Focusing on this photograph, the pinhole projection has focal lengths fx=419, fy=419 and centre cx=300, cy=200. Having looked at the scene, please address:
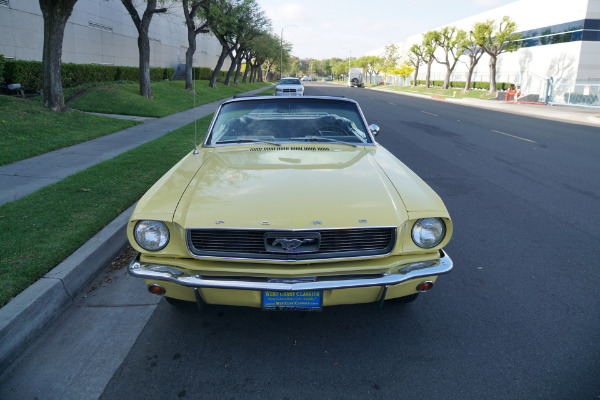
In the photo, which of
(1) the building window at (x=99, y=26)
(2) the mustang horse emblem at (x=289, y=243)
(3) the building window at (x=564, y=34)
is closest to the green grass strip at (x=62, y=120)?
(2) the mustang horse emblem at (x=289, y=243)

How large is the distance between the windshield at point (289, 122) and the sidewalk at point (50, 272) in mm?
1437

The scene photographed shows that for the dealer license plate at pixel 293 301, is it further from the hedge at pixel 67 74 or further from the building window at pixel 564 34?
the building window at pixel 564 34

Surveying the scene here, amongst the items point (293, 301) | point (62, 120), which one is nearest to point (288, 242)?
point (293, 301)

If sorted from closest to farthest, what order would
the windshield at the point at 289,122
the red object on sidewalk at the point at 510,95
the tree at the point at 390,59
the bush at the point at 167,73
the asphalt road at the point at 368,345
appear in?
the asphalt road at the point at 368,345, the windshield at the point at 289,122, the bush at the point at 167,73, the red object on sidewalk at the point at 510,95, the tree at the point at 390,59

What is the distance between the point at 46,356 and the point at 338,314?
6.54 feet

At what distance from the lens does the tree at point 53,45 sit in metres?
11.2

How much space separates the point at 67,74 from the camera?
18219 mm

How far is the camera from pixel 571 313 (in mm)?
3221

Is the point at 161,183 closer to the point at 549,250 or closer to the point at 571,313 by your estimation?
the point at 571,313

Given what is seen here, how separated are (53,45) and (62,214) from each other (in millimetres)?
9098

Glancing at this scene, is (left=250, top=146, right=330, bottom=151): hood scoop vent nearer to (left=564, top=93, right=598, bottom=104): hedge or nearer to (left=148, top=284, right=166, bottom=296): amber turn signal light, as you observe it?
(left=148, top=284, right=166, bottom=296): amber turn signal light

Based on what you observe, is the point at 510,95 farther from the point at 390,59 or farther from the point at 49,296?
the point at 390,59

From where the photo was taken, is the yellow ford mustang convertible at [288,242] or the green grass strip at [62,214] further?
the green grass strip at [62,214]

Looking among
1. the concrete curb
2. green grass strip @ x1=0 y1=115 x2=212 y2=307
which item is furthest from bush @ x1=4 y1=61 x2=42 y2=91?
the concrete curb
